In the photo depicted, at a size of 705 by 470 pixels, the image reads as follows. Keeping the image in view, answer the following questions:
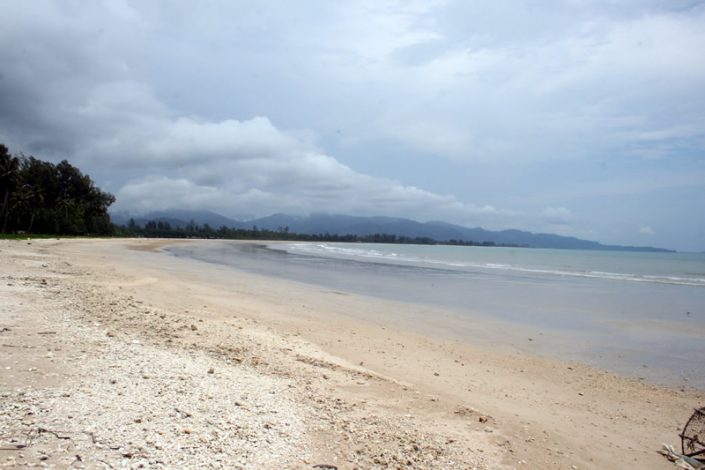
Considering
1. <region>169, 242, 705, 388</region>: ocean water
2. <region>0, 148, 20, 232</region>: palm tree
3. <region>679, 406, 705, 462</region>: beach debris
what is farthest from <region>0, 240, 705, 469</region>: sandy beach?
<region>0, 148, 20, 232</region>: palm tree

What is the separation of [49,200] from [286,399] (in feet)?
310

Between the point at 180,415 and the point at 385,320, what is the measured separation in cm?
881

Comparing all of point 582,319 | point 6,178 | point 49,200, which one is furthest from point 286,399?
point 49,200

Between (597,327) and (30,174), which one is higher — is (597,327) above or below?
below

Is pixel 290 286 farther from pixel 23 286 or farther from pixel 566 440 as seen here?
pixel 566 440

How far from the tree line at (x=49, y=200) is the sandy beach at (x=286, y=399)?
6979cm

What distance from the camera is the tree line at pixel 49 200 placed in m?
64.4

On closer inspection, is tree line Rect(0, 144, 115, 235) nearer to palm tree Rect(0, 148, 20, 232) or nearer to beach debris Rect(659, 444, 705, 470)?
palm tree Rect(0, 148, 20, 232)

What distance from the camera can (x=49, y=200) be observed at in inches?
3184

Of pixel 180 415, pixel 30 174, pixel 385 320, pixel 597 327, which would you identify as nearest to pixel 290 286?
pixel 385 320

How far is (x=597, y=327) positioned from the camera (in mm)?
13641

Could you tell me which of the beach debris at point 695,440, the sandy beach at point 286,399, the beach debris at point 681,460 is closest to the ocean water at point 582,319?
the sandy beach at point 286,399

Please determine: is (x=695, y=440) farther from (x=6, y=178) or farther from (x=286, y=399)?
(x=6, y=178)

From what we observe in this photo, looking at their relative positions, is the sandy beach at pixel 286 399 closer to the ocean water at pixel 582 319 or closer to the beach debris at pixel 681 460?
the beach debris at pixel 681 460
